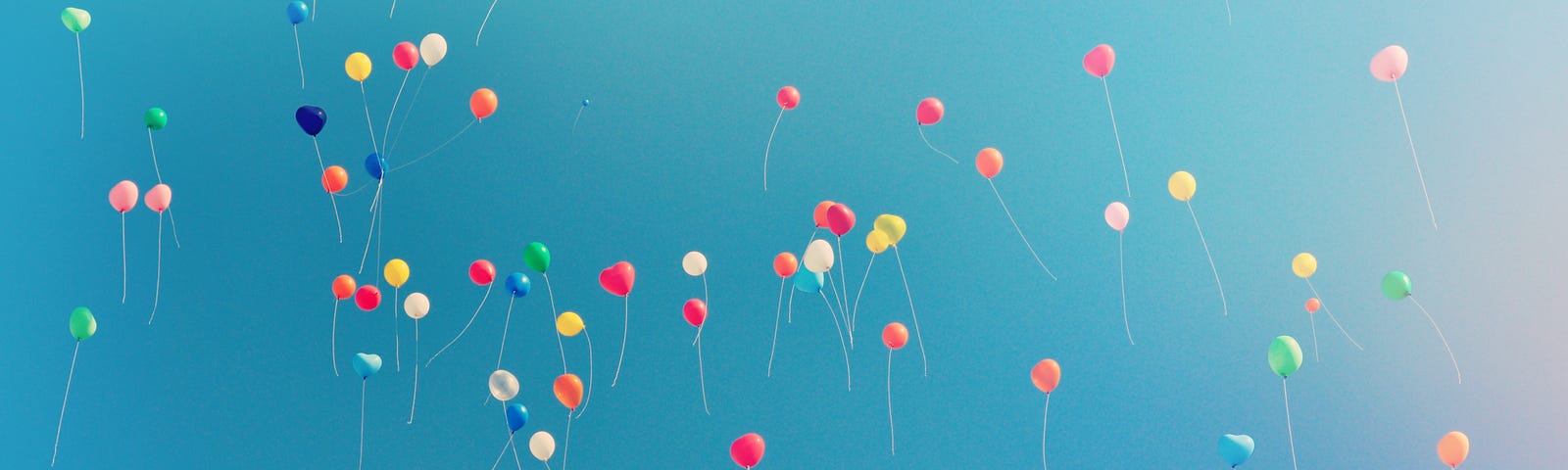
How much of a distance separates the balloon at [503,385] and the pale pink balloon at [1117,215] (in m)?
1.44

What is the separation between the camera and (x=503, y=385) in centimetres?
255

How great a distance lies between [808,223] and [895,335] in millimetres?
484

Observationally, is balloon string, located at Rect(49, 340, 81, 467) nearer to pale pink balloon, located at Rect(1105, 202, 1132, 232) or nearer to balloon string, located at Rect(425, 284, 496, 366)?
balloon string, located at Rect(425, 284, 496, 366)

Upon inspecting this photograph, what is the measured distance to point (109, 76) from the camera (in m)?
3.16

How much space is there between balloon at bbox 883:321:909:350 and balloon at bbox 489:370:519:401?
856 mm

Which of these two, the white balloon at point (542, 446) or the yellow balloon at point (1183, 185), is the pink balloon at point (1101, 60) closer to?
the yellow balloon at point (1183, 185)

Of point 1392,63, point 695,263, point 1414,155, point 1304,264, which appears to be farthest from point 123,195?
point 1414,155

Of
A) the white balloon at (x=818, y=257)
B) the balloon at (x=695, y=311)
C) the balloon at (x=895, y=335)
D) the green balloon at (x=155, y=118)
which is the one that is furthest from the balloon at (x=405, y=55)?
the balloon at (x=895, y=335)

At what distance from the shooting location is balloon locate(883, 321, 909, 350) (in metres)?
2.69

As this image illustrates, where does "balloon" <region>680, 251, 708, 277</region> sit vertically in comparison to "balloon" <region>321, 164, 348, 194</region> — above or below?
below

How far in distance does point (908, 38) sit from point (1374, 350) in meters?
1.43

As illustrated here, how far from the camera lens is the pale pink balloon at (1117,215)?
2748 mm

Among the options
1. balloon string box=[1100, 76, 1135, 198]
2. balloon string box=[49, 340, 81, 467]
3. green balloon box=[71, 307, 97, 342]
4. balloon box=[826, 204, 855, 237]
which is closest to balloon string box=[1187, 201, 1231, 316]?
balloon string box=[1100, 76, 1135, 198]

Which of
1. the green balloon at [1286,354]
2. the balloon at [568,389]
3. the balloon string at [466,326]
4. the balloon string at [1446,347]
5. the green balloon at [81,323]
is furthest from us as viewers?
the balloon string at [466,326]
